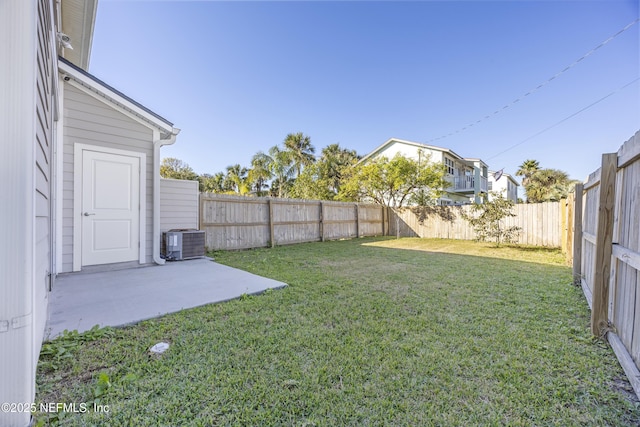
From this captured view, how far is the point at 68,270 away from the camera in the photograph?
13.8 ft

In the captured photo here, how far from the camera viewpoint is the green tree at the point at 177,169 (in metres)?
23.8

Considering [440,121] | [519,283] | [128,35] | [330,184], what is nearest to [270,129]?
[330,184]

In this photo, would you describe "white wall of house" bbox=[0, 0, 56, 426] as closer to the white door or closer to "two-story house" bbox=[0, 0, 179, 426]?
"two-story house" bbox=[0, 0, 179, 426]

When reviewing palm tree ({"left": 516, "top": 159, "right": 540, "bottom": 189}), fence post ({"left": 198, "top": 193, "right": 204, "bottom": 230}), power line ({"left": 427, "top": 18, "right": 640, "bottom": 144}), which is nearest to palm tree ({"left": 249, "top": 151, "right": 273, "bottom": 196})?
power line ({"left": 427, "top": 18, "right": 640, "bottom": 144})

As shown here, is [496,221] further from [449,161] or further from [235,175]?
[235,175]

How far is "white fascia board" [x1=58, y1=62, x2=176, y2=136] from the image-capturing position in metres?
4.14

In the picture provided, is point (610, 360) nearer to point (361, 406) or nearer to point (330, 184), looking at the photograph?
point (361, 406)

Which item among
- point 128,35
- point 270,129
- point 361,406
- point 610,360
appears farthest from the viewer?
point 270,129

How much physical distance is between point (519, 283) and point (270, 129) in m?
19.7

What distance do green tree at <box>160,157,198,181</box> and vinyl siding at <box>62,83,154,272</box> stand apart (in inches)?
803

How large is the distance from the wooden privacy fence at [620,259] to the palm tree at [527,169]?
2626 cm

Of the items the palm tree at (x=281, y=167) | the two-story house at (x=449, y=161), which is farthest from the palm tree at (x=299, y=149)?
the two-story house at (x=449, y=161)

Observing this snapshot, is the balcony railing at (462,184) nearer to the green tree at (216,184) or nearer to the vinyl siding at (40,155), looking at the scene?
the green tree at (216,184)

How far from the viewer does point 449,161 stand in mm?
18719
